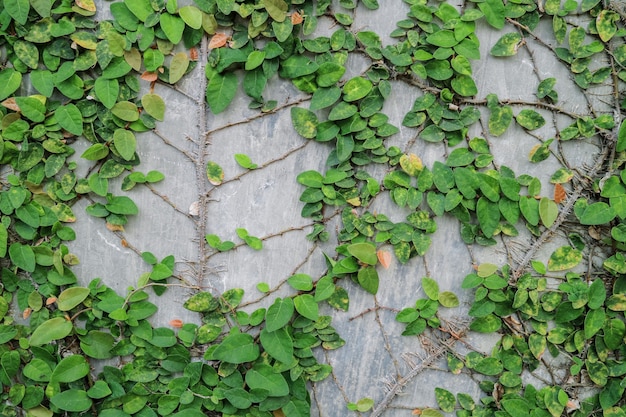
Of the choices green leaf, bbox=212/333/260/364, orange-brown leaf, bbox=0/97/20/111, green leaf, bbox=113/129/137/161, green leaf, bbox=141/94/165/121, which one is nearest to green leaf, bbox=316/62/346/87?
green leaf, bbox=141/94/165/121

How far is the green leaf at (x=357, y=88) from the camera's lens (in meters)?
1.46

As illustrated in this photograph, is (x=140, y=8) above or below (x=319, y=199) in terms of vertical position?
above

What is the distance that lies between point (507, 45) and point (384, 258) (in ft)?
2.38

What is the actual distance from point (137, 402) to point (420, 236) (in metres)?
1.04

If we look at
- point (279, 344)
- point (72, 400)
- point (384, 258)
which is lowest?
point (72, 400)

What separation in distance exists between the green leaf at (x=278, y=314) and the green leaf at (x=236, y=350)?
0.09 metres

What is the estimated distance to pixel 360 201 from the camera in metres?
1.53

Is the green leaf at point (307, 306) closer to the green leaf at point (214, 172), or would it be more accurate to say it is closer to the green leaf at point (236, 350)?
the green leaf at point (236, 350)

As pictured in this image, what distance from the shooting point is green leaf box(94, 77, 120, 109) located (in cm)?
146

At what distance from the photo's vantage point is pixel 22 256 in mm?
1531

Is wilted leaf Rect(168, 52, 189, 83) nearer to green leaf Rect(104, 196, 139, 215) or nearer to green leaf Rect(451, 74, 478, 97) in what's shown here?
green leaf Rect(104, 196, 139, 215)

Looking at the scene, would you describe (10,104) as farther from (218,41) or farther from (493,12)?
(493,12)

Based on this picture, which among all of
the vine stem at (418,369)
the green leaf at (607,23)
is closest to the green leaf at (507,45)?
the green leaf at (607,23)

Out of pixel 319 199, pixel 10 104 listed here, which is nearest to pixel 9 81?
pixel 10 104
